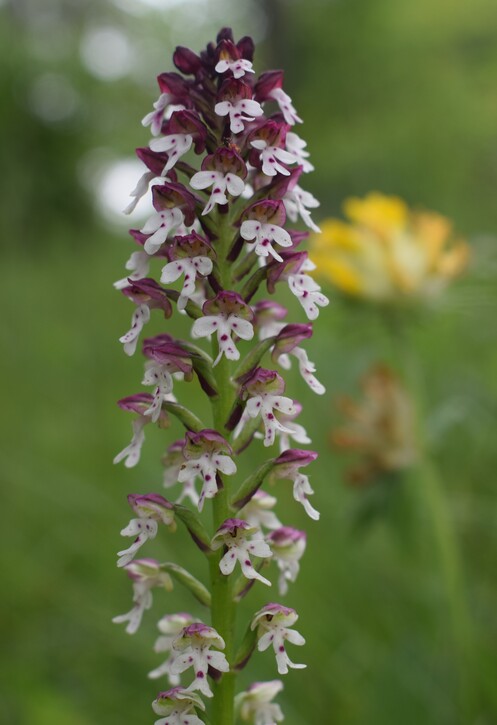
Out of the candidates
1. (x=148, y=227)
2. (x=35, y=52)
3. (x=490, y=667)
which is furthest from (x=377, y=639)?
(x=35, y=52)

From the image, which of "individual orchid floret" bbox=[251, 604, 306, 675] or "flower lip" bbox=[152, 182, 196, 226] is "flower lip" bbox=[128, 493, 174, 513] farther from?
"flower lip" bbox=[152, 182, 196, 226]

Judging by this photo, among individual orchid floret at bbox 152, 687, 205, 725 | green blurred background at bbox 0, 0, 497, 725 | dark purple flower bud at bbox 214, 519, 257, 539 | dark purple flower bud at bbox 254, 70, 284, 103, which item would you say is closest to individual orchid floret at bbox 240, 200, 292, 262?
dark purple flower bud at bbox 254, 70, 284, 103

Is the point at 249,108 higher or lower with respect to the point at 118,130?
lower

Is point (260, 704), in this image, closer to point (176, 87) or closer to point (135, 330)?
point (135, 330)

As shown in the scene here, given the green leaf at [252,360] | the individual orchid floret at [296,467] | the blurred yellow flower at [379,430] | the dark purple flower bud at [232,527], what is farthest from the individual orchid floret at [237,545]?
the blurred yellow flower at [379,430]

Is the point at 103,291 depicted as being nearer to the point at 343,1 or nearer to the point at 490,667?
the point at 490,667

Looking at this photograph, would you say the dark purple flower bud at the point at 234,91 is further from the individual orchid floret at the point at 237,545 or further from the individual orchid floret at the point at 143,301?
the individual orchid floret at the point at 237,545
